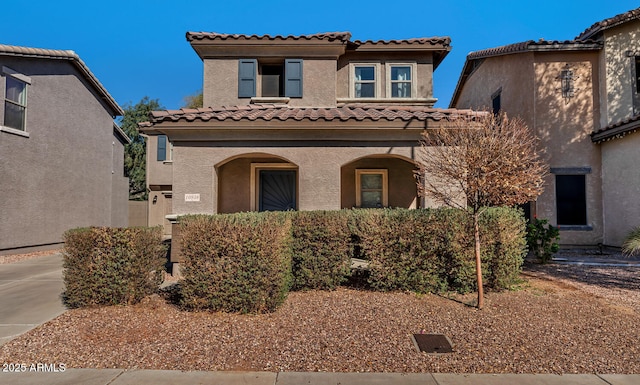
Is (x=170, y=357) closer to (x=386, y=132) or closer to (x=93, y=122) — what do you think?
(x=386, y=132)

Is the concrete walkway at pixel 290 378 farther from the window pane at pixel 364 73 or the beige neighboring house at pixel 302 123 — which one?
the window pane at pixel 364 73

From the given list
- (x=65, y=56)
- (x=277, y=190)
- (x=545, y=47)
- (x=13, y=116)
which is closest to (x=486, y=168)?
(x=277, y=190)

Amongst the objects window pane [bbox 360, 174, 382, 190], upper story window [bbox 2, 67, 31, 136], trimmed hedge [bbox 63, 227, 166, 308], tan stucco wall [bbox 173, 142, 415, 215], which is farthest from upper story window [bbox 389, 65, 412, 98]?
upper story window [bbox 2, 67, 31, 136]

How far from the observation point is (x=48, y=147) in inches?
534

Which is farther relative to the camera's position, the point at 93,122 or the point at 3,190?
the point at 93,122

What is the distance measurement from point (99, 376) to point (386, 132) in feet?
25.4

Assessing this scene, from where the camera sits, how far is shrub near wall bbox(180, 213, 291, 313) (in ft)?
17.9

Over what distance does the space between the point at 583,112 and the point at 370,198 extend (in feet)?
28.9

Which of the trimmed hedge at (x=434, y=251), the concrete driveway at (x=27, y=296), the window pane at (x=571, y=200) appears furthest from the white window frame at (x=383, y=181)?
the concrete driveway at (x=27, y=296)

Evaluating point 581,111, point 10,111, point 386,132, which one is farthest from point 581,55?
point 10,111

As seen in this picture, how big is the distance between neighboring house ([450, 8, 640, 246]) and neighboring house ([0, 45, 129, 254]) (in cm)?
1817

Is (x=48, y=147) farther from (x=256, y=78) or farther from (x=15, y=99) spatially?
(x=256, y=78)

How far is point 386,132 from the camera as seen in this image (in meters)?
9.27

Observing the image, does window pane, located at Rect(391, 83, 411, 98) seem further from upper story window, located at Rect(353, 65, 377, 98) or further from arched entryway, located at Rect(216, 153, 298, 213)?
arched entryway, located at Rect(216, 153, 298, 213)
